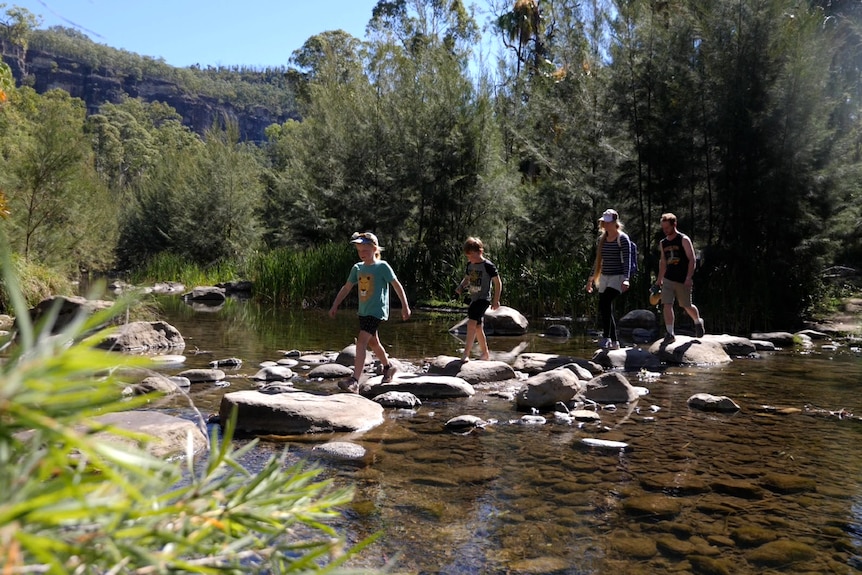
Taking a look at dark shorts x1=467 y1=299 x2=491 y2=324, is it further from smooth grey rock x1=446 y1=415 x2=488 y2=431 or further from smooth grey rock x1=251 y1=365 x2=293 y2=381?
smooth grey rock x1=446 y1=415 x2=488 y2=431

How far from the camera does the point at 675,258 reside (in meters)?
9.93

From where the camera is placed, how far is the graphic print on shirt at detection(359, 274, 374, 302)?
7375mm

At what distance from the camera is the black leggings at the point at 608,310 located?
9727 millimetres

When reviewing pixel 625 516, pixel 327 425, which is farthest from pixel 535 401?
pixel 625 516

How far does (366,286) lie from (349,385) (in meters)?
1.14

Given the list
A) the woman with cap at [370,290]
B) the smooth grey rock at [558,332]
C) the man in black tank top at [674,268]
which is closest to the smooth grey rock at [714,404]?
the woman with cap at [370,290]

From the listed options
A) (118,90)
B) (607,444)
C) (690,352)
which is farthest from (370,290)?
(118,90)

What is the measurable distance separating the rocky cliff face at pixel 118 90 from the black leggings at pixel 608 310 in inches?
5639

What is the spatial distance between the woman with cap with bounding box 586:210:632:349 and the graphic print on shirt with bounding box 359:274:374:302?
3644 millimetres

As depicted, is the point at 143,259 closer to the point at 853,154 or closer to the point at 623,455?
the point at 853,154

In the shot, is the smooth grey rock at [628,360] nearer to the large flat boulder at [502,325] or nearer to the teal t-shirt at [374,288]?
the teal t-shirt at [374,288]

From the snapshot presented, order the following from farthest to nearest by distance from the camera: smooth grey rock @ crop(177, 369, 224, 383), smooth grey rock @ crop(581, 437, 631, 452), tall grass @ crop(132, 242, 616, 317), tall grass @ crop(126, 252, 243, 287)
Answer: tall grass @ crop(126, 252, 243, 287) → tall grass @ crop(132, 242, 616, 317) → smooth grey rock @ crop(177, 369, 224, 383) → smooth grey rock @ crop(581, 437, 631, 452)

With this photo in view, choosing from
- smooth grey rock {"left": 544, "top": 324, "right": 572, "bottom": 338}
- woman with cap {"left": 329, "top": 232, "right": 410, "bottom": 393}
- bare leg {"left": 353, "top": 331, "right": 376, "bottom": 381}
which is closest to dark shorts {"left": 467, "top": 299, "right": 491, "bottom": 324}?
woman with cap {"left": 329, "top": 232, "right": 410, "bottom": 393}

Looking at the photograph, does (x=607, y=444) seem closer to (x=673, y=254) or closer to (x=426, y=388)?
(x=426, y=388)
